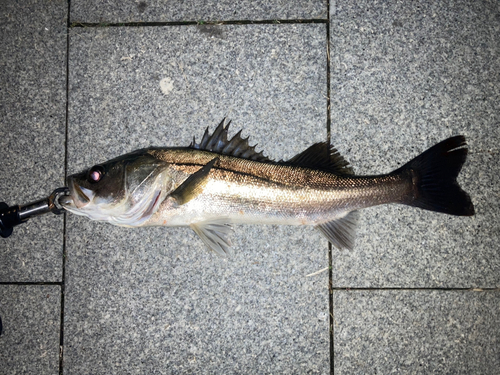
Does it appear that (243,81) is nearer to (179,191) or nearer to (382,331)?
(179,191)

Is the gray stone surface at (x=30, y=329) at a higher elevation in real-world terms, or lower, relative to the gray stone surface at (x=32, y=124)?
lower

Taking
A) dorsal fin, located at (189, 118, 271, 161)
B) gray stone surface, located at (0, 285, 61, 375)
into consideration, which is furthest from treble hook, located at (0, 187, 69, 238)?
dorsal fin, located at (189, 118, 271, 161)

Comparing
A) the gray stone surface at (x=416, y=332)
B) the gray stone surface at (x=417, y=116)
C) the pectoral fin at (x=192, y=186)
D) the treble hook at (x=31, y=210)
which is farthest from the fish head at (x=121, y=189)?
the gray stone surface at (x=416, y=332)

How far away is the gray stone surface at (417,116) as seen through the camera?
122 inches

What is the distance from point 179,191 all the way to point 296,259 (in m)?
1.21

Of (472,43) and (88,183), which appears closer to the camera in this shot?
→ (88,183)

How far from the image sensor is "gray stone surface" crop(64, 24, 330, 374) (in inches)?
121

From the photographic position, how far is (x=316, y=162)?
2.84 m

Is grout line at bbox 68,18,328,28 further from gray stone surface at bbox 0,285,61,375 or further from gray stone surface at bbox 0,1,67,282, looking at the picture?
gray stone surface at bbox 0,285,61,375

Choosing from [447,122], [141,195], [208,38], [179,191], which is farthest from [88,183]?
[447,122]

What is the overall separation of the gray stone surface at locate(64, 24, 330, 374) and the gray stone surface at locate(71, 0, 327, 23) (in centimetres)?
19

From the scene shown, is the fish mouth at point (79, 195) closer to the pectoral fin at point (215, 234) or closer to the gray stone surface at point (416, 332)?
the pectoral fin at point (215, 234)

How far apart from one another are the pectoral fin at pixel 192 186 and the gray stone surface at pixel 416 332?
5.04ft

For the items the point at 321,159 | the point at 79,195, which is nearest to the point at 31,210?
the point at 79,195
